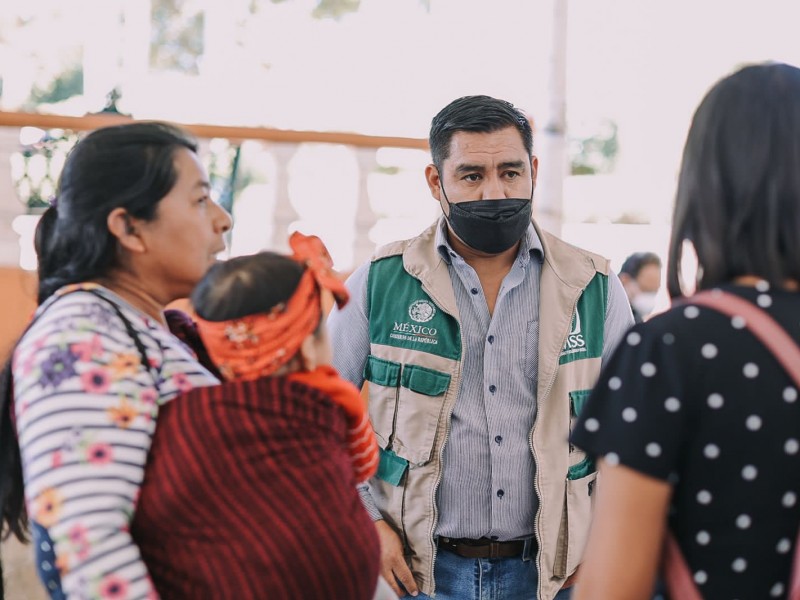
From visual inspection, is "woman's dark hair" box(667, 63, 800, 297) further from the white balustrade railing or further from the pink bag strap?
the white balustrade railing

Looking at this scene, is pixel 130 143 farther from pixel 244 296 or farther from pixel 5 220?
pixel 5 220

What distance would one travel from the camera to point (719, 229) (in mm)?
1277

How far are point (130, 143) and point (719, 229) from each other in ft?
3.27

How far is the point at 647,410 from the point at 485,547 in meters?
1.14

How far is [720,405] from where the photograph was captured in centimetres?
122

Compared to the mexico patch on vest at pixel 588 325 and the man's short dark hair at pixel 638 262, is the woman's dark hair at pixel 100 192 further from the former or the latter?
the man's short dark hair at pixel 638 262

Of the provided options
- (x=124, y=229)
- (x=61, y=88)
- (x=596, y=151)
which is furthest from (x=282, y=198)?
(x=596, y=151)

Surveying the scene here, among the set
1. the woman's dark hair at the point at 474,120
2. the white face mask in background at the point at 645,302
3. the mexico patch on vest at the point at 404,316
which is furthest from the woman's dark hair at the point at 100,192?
the white face mask in background at the point at 645,302

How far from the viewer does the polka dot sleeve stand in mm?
1229

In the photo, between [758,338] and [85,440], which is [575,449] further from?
[85,440]

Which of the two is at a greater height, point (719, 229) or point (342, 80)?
point (342, 80)

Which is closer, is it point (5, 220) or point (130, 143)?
point (130, 143)


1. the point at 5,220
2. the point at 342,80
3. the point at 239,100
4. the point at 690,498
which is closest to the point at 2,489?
the point at 690,498

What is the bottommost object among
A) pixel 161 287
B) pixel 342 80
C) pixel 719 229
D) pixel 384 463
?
pixel 384 463
